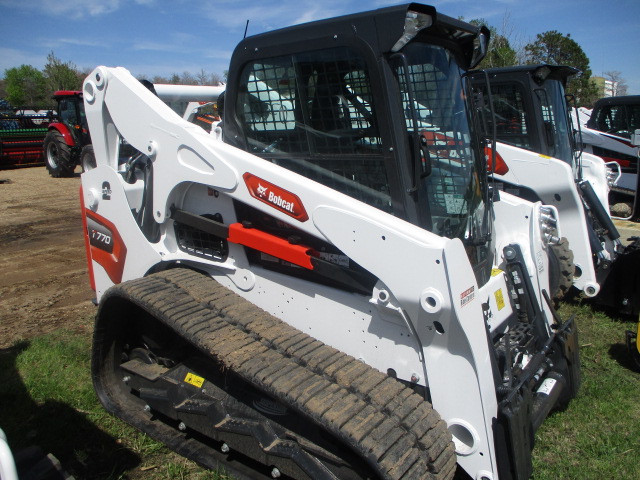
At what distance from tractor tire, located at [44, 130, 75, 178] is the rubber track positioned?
1312 cm

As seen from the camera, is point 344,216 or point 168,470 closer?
point 344,216

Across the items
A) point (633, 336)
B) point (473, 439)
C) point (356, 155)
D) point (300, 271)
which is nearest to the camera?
point (473, 439)

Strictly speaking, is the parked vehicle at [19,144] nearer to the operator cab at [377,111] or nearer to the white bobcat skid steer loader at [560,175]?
the white bobcat skid steer loader at [560,175]

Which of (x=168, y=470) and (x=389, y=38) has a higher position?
(x=389, y=38)

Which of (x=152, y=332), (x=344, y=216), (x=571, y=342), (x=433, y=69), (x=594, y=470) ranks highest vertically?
(x=433, y=69)

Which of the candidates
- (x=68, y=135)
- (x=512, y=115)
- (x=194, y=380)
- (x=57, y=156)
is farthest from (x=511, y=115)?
(x=57, y=156)

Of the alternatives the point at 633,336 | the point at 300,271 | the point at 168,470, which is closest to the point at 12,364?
the point at 168,470

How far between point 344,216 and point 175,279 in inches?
47.2

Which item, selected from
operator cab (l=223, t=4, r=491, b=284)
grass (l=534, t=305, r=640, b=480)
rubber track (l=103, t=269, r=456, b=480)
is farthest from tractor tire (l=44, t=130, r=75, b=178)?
grass (l=534, t=305, r=640, b=480)

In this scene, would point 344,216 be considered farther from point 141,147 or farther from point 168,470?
point 168,470

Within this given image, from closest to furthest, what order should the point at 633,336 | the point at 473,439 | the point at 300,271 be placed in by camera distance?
the point at 473,439 → the point at 300,271 → the point at 633,336

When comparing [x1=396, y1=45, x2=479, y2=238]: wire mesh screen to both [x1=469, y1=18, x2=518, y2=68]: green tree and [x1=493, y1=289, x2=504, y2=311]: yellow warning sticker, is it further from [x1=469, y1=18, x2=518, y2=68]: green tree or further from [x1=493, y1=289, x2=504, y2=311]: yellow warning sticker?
[x1=469, y1=18, x2=518, y2=68]: green tree

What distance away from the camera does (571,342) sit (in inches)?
133

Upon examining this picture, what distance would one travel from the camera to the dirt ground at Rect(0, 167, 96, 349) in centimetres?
524
